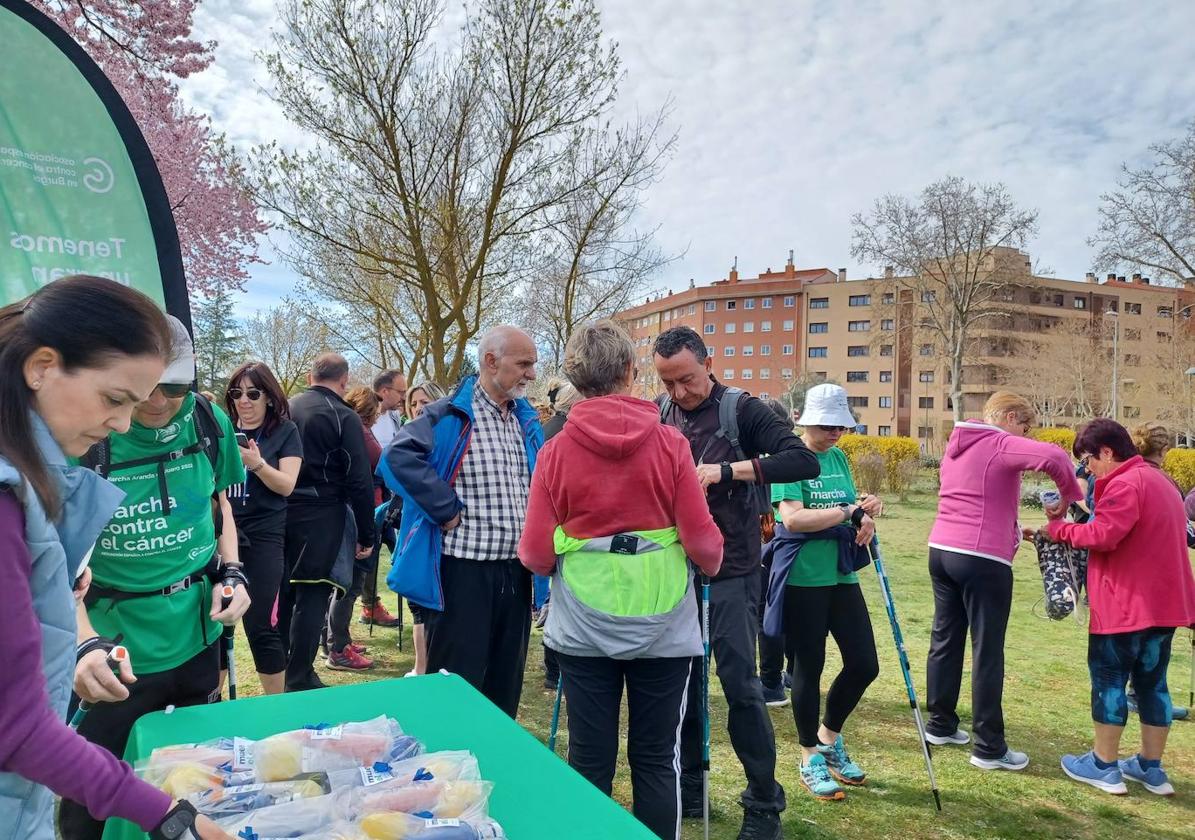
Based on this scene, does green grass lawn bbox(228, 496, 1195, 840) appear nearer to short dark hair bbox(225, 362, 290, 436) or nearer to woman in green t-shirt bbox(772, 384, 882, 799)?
woman in green t-shirt bbox(772, 384, 882, 799)

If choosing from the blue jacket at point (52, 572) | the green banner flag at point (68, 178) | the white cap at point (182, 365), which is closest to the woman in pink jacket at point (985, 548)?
the white cap at point (182, 365)

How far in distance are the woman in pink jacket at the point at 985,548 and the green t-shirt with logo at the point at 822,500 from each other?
715 millimetres

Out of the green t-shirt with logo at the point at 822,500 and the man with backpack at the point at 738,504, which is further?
the green t-shirt with logo at the point at 822,500

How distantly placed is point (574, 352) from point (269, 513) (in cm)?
224

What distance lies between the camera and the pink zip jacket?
412 cm

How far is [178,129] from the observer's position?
11.9m

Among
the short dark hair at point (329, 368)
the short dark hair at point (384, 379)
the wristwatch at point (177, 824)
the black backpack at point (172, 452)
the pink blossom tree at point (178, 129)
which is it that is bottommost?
the wristwatch at point (177, 824)

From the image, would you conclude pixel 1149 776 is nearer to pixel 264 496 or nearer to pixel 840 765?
pixel 840 765

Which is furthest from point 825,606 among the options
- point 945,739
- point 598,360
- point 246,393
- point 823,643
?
point 246,393

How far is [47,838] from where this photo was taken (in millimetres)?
1316

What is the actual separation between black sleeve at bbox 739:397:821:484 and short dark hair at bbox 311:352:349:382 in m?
2.88

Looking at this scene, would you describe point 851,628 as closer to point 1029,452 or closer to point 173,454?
point 1029,452

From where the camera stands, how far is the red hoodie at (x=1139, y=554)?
154 inches

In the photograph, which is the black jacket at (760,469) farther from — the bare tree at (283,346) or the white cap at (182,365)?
the bare tree at (283,346)
